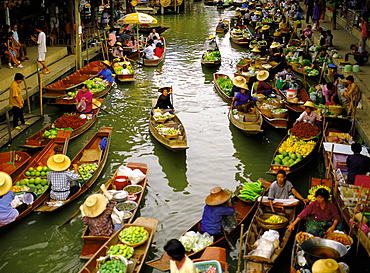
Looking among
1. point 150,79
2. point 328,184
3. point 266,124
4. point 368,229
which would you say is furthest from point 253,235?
point 150,79

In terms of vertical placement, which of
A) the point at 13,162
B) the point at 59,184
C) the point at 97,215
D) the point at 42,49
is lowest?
the point at 13,162

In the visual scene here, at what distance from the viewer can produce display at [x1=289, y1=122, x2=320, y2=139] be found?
35.1 ft

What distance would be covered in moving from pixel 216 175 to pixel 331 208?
3762 millimetres

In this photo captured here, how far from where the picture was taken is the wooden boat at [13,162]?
9.51 metres

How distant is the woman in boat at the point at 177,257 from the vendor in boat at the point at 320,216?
271cm

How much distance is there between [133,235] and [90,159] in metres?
3.76

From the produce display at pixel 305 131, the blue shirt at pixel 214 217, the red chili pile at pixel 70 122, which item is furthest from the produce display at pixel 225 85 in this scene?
the blue shirt at pixel 214 217

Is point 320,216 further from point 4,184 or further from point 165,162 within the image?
point 4,184

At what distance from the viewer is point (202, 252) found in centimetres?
684

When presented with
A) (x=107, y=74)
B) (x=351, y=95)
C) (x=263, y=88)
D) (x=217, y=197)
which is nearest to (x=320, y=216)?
(x=217, y=197)

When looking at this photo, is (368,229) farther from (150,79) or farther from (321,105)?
(150,79)

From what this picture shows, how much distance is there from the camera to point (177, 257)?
16.4 ft

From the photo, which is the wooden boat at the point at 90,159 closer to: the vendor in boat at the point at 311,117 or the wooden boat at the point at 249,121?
the wooden boat at the point at 249,121

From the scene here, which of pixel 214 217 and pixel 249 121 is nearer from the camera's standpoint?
pixel 214 217
